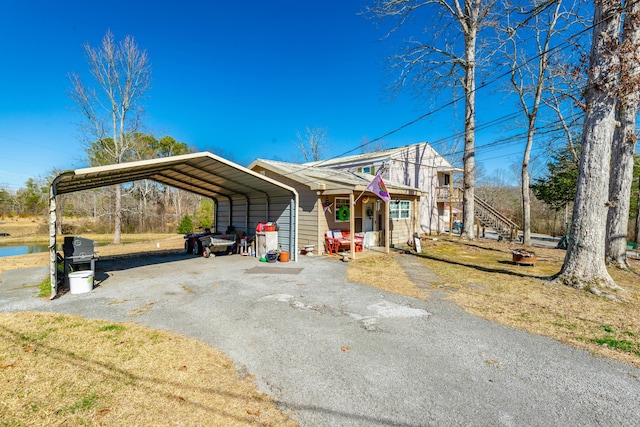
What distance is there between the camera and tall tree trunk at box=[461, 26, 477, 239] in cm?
1479

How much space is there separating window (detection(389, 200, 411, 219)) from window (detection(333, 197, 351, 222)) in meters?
3.13

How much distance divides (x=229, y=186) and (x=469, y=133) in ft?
40.8

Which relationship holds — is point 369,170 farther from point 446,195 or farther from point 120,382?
point 120,382

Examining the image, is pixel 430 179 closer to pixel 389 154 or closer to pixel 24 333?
pixel 389 154

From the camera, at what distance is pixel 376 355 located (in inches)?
131

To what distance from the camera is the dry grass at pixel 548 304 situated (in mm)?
3761

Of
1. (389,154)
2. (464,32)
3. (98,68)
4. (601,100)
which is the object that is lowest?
(601,100)

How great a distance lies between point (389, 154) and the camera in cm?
1727

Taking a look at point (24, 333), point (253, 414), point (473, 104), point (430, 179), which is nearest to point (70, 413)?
point (253, 414)

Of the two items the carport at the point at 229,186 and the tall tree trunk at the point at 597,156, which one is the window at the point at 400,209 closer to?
the carport at the point at 229,186

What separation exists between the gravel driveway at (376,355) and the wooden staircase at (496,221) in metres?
14.1

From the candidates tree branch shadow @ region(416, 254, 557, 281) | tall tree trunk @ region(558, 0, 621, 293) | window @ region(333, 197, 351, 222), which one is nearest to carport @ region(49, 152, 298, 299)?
window @ region(333, 197, 351, 222)

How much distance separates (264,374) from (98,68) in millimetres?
19427

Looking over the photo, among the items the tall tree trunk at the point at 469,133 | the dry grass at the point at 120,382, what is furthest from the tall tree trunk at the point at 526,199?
the dry grass at the point at 120,382
